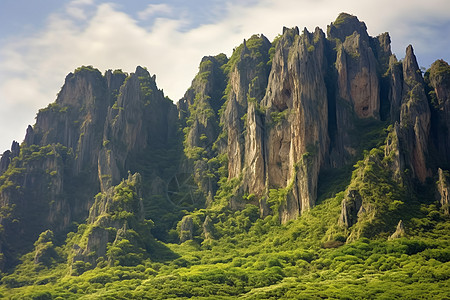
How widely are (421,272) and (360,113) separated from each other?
4333 cm

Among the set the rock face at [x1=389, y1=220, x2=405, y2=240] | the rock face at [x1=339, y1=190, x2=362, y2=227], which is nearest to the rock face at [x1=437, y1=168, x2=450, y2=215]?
the rock face at [x1=389, y1=220, x2=405, y2=240]

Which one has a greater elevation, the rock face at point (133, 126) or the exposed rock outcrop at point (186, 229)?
the rock face at point (133, 126)

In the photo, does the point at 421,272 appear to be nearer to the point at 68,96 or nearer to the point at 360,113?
the point at 360,113

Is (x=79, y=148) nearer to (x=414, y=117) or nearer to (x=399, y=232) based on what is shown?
(x=414, y=117)

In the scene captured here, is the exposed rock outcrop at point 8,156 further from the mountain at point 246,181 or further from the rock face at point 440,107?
the rock face at point 440,107

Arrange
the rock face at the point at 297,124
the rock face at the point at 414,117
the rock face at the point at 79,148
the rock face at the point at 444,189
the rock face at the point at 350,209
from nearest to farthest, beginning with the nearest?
1. the rock face at the point at 444,189
2. the rock face at the point at 350,209
3. the rock face at the point at 414,117
4. the rock face at the point at 297,124
5. the rock face at the point at 79,148

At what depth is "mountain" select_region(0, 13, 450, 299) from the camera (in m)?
96.9

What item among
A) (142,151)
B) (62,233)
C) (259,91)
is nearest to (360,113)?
(259,91)

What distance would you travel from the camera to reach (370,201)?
102 m

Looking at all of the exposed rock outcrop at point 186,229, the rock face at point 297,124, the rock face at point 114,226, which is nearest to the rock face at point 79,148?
the rock face at point 114,226

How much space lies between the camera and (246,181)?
126 metres

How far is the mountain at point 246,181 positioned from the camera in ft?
318

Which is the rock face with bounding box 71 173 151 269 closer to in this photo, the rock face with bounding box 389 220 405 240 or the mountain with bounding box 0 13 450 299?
the mountain with bounding box 0 13 450 299

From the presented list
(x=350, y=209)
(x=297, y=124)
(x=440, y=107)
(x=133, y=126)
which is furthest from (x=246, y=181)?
(x=440, y=107)
